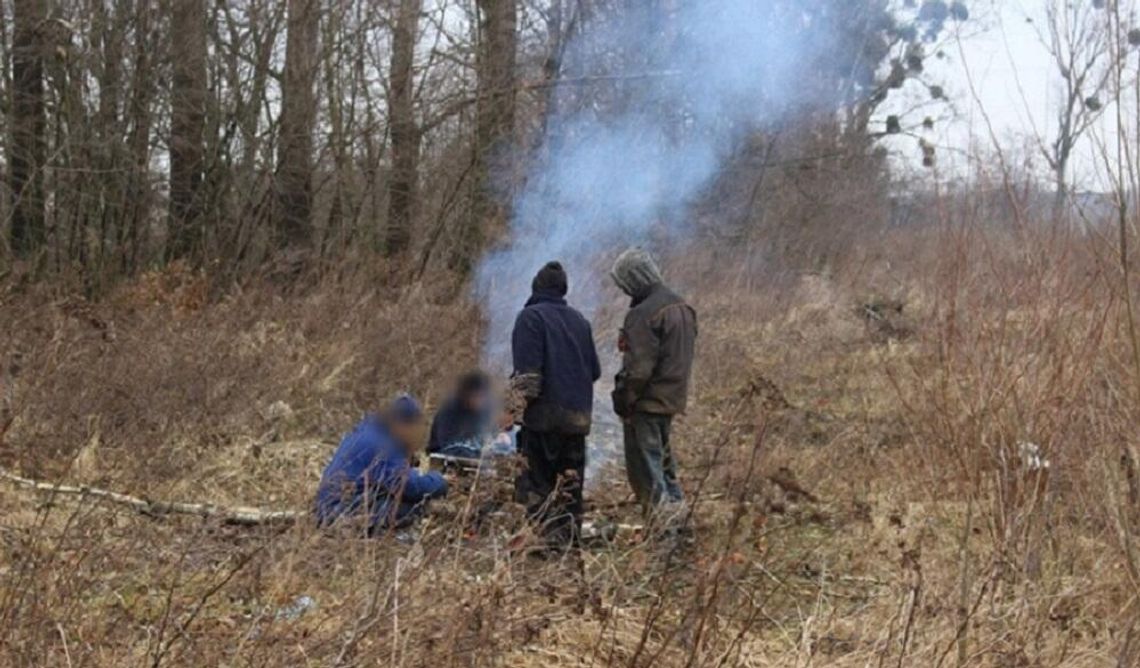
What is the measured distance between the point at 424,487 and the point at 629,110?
8414 millimetres

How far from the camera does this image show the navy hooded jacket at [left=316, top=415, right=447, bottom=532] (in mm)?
4418

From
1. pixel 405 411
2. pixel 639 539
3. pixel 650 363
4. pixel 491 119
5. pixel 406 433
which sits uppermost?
pixel 491 119

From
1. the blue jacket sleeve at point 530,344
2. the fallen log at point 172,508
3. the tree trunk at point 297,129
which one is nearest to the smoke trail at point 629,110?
the tree trunk at point 297,129

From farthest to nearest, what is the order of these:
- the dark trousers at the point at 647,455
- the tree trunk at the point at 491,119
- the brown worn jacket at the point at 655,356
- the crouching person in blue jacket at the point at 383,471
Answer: the tree trunk at the point at 491,119
the dark trousers at the point at 647,455
the brown worn jacket at the point at 655,356
the crouching person in blue jacket at the point at 383,471

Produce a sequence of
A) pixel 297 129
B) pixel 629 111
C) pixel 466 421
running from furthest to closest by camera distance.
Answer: pixel 297 129 → pixel 629 111 → pixel 466 421

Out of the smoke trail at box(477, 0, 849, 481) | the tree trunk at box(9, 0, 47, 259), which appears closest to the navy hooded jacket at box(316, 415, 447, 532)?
the smoke trail at box(477, 0, 849, 481)

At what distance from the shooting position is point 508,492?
592cm

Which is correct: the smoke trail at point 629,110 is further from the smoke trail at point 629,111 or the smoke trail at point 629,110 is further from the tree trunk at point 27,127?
the tree trunk at point 27,127

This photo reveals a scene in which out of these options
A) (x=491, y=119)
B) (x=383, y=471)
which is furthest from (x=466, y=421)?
(x=491, y=119)

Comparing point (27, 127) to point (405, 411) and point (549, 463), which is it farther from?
point (549, 463)

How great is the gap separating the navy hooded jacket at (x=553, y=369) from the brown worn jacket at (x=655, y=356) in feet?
1.25

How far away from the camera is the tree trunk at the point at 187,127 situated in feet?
40.7

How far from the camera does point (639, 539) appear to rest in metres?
5.06

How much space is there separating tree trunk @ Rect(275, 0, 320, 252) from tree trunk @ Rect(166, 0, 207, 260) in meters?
0.99
